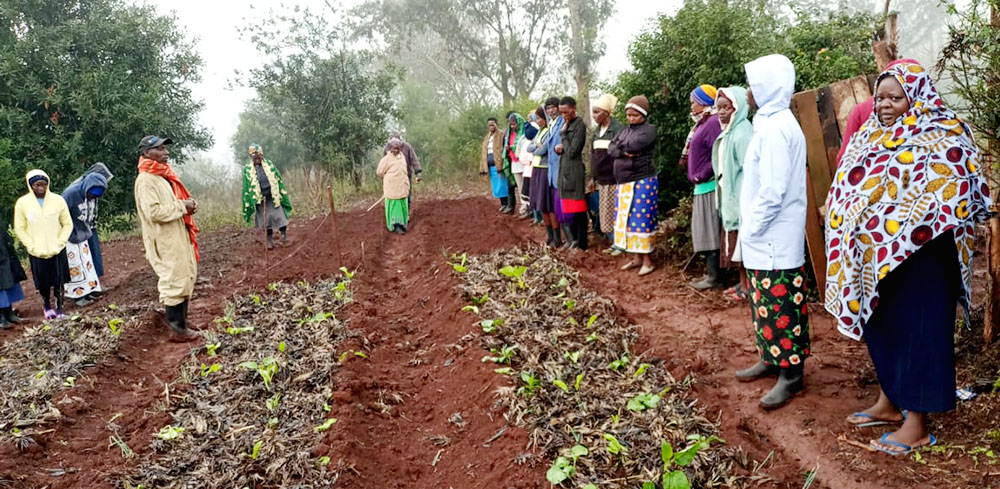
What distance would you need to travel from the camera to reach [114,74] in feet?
38.7

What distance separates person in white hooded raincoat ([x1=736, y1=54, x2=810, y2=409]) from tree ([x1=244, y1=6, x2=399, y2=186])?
1477 cm

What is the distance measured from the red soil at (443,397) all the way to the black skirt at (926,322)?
0.32m

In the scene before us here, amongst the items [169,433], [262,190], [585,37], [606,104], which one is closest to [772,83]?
[606,104]

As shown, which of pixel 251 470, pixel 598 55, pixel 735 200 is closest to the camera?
pixel 251 470

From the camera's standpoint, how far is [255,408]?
13.4ft

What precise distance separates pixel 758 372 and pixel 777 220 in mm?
1004

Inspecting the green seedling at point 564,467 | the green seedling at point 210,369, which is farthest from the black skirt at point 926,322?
the green seedling at point 210,369

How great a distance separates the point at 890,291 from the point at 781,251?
57 cm

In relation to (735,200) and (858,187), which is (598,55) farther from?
(858,187)

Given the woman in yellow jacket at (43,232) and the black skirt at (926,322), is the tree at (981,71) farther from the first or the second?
the woman in yellow jacket at (43,232)

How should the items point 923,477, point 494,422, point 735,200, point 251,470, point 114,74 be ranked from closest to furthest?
point 923,477
point 251,470
point 494,422
point 735,200
point 114,74

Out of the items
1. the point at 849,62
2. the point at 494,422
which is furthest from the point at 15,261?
the point at 849,62

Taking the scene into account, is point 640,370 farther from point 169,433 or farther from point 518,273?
point 169,433

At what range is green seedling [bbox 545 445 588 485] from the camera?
2.77m
